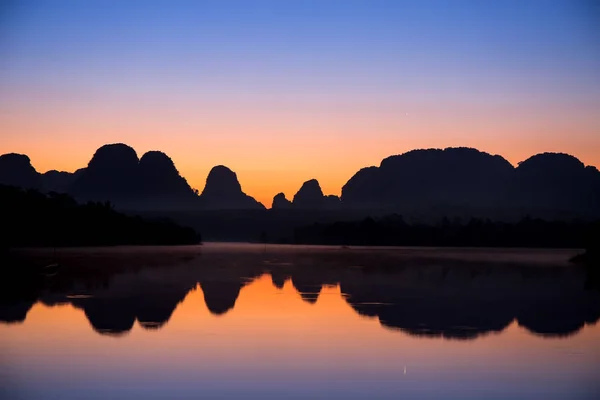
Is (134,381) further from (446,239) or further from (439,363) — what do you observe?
(446,239)

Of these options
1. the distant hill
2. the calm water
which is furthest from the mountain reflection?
the distant hill

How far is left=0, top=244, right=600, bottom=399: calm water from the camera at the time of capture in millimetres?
13156

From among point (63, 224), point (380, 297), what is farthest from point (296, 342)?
point (63, 224)

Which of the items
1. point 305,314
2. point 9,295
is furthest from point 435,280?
point 9,295

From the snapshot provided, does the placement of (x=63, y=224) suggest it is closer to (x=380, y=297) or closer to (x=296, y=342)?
(x=380, y=297)

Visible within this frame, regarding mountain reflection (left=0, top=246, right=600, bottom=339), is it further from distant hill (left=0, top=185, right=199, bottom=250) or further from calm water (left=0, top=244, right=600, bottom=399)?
distant hill (left=0, top=185, right=199, bottom=250)

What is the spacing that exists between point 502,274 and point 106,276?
2430 centimetres

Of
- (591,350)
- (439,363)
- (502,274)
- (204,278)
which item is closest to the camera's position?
(439,363)

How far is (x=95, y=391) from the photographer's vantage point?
12523 millimetres

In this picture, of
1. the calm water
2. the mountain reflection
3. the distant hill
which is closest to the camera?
the calm water

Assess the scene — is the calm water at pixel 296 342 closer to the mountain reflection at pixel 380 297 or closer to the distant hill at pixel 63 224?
the mountain reflection at pixel 380 297

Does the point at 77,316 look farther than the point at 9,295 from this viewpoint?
No

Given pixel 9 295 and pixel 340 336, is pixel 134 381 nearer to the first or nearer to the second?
pixel 340 336

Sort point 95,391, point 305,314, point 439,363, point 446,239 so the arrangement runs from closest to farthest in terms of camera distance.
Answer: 1. point 95,391
2. point 439,363
3. point 305,314
4. point 446,239
